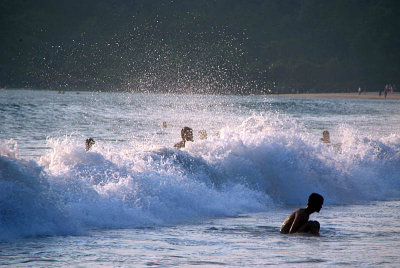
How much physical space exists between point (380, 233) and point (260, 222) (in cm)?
241

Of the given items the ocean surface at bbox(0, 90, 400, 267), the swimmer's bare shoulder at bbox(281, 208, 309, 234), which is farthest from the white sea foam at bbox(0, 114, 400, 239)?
the swimmer's bare shoulder at bbox(281, 208, 309, 234)

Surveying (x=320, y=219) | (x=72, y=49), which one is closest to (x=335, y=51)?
(x=72, y=49)

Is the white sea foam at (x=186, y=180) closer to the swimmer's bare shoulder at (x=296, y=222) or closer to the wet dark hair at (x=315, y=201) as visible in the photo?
the swimmer's bare shoulder at (x=296, y=222)

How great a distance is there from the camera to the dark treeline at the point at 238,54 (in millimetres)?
163500

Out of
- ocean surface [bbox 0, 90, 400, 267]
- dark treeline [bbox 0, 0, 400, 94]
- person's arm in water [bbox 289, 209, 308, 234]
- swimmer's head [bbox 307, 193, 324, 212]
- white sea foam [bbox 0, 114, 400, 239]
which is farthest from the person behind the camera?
dark treeline [bbox 0, 0, 400, 94]

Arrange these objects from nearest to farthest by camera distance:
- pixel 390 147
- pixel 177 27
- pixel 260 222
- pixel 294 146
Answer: pixel 260 222 < pixel 294 146 < pixel 390 147 < pixel 177 27

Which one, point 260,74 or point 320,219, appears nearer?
point 320,219

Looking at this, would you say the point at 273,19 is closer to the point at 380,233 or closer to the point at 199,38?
the point at 199,38

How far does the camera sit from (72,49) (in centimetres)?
19425

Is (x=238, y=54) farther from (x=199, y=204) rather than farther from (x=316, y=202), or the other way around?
(x=316, y=202)

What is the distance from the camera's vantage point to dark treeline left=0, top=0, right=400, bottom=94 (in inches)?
6437

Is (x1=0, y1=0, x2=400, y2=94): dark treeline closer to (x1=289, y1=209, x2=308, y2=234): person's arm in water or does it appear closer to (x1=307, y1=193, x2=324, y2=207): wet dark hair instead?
(x1=289, y1=209, x2=308, y2=234): person's arm in water

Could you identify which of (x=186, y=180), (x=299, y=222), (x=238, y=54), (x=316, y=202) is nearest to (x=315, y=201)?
(x=316, y=202)

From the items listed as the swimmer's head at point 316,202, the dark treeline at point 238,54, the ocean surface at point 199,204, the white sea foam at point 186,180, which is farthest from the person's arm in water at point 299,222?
the dark treeline at point 238,54
